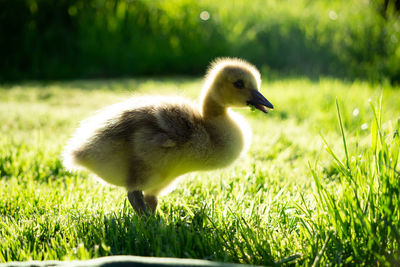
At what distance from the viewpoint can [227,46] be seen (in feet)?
31.5

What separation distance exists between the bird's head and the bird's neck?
2 cm

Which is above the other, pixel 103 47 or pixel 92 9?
pixel 92 9

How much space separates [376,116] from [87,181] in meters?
2.30

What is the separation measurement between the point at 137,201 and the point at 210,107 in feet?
2.62

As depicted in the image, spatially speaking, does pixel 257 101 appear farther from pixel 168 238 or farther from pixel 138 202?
pixel 168 238

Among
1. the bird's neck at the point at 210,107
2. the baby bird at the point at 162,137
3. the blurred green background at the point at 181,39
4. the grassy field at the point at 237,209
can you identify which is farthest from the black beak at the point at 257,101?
the blurred green background at the point at 181,39

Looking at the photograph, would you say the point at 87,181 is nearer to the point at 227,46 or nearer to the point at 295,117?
the point at 295,117

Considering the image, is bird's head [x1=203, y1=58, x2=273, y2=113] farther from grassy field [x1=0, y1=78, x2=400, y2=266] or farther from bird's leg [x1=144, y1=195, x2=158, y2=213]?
bird's leg [x1=144, y1=195, x2=158, y2=213]

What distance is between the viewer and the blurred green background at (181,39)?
8.89 metres

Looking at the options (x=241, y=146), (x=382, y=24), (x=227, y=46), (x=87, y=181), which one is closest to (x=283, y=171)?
(x=241, y=146)

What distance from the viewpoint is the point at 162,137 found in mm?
2475

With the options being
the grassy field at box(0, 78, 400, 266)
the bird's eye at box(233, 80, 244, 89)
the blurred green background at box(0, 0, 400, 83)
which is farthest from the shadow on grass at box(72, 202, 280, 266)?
the blurred green background at box(0, 0, 400, 83)

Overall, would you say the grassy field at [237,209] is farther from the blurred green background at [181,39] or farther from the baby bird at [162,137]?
the blurred green background at [181,39]

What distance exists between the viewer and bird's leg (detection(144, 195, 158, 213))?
275 cm
